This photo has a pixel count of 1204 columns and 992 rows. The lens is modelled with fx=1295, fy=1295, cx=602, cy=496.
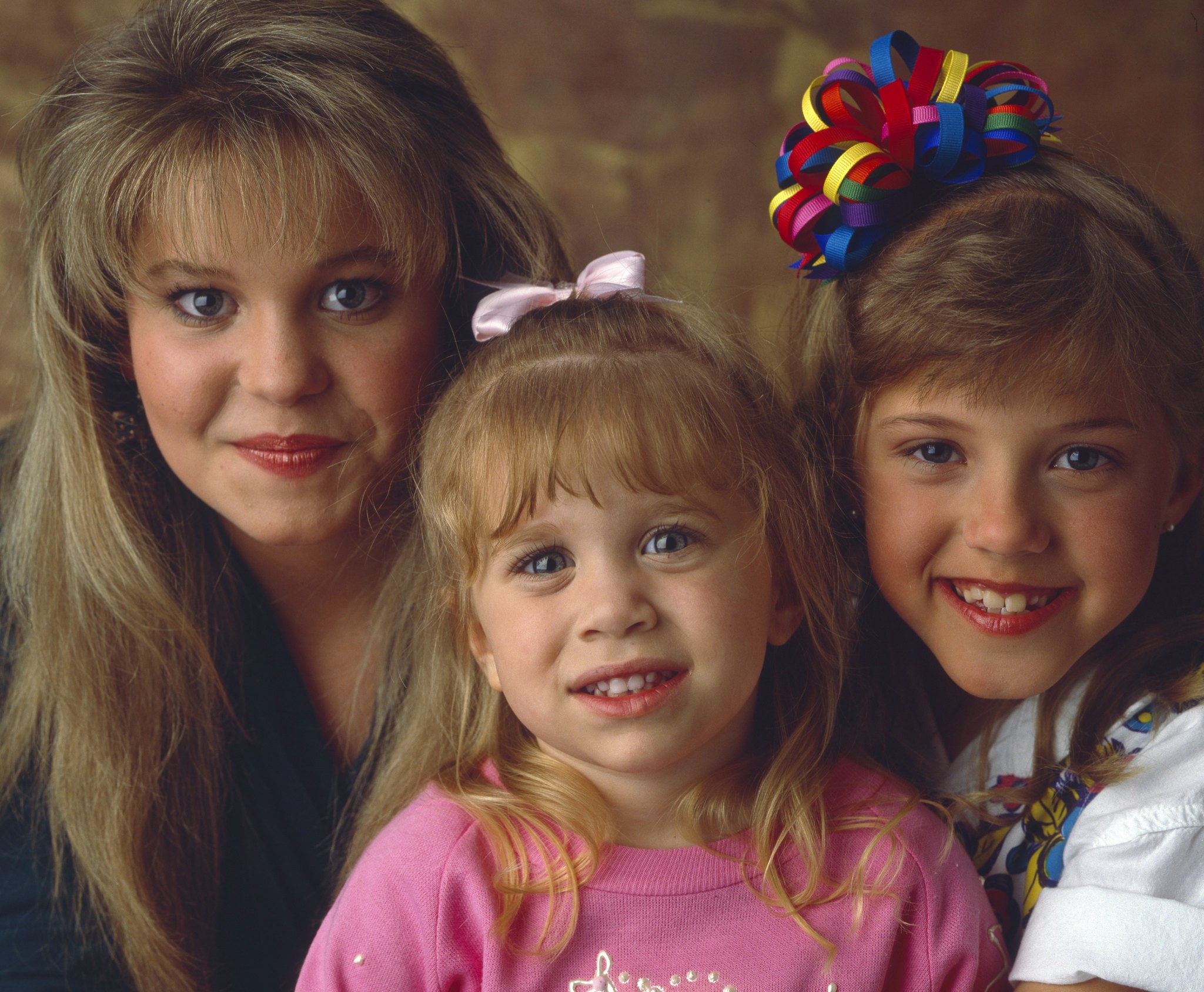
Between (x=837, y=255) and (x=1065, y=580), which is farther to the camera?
(x=837, y=255)

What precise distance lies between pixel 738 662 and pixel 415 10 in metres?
1.81

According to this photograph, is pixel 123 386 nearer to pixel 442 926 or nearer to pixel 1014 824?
pixel 442 926

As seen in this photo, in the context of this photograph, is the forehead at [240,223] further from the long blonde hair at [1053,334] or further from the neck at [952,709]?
the neck at [952,709]

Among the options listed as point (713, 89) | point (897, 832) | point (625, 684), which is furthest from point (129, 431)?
point (713, 89)

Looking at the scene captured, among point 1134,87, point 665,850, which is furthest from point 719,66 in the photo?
point 665,850

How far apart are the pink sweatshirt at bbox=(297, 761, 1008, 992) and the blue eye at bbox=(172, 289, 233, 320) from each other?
2.20 ft

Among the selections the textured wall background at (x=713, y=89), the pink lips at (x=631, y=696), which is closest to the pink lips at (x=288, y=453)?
the pink lips at (x=631, y=696)

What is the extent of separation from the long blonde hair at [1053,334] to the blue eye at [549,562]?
378 mm

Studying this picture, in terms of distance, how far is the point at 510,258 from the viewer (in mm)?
1739

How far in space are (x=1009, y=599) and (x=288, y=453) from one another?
862 millimetres

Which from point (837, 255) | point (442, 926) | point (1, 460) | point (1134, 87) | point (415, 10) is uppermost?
point (415, 10)

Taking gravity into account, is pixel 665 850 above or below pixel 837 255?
below

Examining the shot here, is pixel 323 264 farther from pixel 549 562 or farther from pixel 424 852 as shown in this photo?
pixel 424 852

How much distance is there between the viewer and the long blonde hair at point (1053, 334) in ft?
4.33
